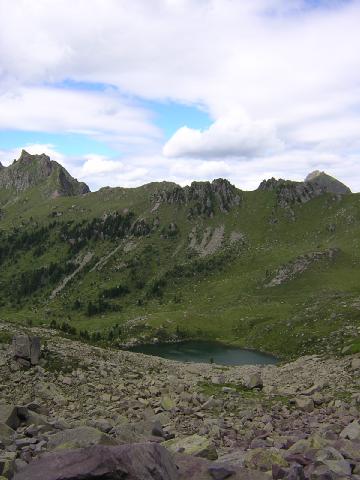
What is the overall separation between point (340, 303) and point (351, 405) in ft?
412

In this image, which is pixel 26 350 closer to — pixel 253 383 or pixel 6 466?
pixel 253 383

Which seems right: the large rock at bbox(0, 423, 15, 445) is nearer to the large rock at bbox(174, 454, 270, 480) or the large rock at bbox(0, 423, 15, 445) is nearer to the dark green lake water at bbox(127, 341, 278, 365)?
the large rock at bbox(174, 454, 270, 480)

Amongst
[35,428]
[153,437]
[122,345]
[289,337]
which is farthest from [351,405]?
[122,345]

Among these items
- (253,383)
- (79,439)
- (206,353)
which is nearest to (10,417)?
(79,439)

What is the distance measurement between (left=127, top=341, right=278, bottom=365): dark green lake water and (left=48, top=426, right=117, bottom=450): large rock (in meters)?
117

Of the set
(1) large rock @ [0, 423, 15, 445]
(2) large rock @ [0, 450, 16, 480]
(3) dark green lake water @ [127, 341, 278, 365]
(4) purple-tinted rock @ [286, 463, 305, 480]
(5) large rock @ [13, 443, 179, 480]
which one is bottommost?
(3) dark green lake water @ [127, 341, 278, 365]

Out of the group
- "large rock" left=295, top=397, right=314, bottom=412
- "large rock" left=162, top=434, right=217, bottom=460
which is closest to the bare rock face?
"large rock" left=295, top=397, right=314, bottom=412

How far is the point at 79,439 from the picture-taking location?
51.9 ft

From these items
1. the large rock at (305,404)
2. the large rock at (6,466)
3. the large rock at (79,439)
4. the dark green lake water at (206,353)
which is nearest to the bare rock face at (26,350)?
the large rock at (305,404)

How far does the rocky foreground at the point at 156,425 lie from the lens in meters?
12.4

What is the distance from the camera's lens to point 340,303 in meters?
148

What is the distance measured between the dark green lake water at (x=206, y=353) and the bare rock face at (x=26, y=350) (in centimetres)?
9728

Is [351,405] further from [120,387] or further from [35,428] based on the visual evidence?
[35,428]

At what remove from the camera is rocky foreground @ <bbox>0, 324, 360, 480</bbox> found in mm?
12406
